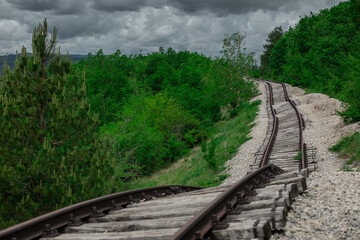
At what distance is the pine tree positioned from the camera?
10414mm

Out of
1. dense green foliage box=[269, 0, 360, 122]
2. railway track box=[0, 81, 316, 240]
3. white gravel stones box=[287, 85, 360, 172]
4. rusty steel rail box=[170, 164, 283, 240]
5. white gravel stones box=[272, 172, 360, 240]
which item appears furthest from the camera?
dense green foliage box=[269, 0, 360, 122]

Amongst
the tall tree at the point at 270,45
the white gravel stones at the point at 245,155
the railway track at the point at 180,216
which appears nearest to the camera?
the railway track at the point at 180,216

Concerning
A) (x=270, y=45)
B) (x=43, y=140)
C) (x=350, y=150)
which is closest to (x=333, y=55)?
(x=350, y=150)

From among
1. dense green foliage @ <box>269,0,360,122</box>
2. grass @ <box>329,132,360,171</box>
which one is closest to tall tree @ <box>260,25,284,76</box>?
dense green foliage @ <box>269,0,360,122</box>

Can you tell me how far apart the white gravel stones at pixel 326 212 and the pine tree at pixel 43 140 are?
24.9 feet

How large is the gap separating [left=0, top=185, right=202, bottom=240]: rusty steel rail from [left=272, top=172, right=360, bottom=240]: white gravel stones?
9.53ft

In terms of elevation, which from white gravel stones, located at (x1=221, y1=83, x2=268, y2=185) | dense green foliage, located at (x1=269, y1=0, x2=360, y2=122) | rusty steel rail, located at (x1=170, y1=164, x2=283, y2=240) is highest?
dense green foliage, located at (x1=269, y1=0, x2=360, y2=122)

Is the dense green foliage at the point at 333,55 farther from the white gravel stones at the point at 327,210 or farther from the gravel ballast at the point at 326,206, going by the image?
the white gravel stones at the point at 327,210

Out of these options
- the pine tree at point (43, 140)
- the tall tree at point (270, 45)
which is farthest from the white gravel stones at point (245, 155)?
the tall tree at point (270, 45)

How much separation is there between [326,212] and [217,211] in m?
1.85

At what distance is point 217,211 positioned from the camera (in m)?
4.40

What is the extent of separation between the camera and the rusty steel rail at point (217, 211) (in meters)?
3.60

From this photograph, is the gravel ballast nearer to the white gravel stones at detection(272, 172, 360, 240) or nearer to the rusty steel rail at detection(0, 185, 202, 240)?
the white gravel stones at detection(272, 172, 360, 240)

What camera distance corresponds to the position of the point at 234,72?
31375mm
